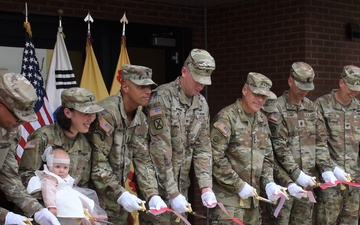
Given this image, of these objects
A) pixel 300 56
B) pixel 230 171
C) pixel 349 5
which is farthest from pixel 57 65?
pixel 349 5

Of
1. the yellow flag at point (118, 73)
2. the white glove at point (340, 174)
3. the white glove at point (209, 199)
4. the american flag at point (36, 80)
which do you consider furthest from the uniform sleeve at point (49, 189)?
the white glove at point (340, 174)

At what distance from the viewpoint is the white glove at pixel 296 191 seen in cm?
665

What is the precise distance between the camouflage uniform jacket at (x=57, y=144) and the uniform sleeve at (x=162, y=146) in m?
0.62

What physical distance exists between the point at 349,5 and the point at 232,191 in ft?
12.5

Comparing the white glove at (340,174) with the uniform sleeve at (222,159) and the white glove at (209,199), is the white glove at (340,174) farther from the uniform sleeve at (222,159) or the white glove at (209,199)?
the white glove at (209,199)

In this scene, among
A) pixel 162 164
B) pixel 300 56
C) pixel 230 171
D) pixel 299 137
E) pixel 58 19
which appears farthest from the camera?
pixel 300 56

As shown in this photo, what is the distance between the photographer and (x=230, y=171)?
631 centimetres

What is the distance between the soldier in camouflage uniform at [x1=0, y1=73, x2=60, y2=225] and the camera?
478 centimetres

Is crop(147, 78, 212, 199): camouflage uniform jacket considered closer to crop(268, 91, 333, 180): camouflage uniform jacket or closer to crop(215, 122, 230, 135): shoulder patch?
crop(215, 122, 230, 135): shoulder patch

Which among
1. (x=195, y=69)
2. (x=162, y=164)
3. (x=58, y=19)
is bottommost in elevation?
(x=162, y=164)

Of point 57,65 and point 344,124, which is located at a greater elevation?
point 57,65

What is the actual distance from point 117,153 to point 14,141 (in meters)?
0.93

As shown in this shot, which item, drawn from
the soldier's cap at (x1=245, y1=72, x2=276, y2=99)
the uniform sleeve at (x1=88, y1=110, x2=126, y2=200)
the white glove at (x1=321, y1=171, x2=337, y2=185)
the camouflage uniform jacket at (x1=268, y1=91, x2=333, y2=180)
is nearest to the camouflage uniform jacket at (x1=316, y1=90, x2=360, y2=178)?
the camouflage uniform jacket at (x1=268, y1=91, x2=333, y2=180)

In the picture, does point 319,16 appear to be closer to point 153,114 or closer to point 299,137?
point 299,137
